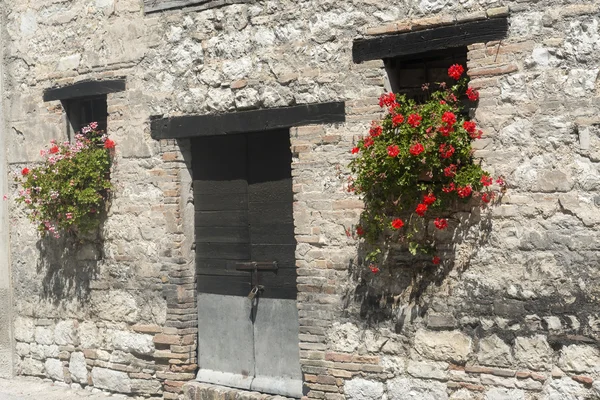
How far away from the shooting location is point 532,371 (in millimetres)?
5641

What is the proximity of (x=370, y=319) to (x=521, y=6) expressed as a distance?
2.41 m

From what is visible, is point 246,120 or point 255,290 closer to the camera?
point 246,120

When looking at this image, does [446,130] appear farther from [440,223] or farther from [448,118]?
[440,223]

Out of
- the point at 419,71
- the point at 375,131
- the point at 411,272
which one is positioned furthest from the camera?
the point at 419,71

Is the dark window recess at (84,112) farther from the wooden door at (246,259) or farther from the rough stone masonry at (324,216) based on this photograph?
the wooden door at (246,259)

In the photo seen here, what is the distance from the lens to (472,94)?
18.9ft

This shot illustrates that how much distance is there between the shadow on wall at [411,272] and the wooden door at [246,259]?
73cm

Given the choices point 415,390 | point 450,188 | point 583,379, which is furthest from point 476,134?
point 415,390

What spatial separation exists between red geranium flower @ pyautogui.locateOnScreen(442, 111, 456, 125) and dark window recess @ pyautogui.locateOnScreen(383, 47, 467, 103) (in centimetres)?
60

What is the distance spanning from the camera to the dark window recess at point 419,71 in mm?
6172

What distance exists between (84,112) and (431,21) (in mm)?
3756

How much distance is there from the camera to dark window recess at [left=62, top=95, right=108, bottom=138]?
8.13m

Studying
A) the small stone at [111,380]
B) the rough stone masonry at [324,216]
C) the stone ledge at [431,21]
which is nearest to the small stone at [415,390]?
the rough stone masonry at [324,216]

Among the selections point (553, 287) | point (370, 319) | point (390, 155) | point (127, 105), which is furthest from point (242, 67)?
point (553, 287)
